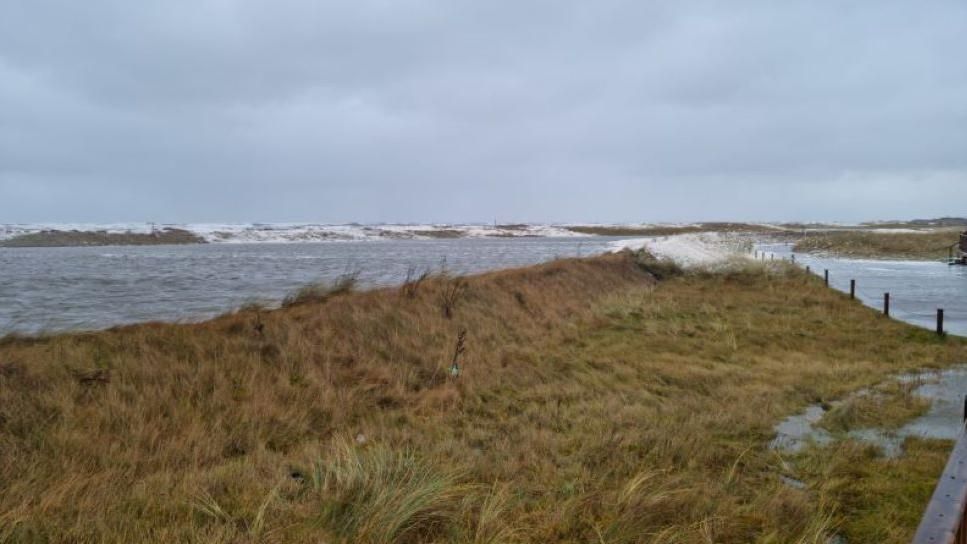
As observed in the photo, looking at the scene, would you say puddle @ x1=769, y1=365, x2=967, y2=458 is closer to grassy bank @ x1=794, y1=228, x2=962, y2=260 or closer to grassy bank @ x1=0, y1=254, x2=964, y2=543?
grassy bank @ x1=0, y1=254, x2=964, y2=543

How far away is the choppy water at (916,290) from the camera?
18.5 metres

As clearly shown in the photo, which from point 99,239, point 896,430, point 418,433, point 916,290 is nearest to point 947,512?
point 418,433

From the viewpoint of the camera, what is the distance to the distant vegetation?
70125mm

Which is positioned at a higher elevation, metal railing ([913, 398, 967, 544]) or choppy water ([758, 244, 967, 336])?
metal railing ([913, 398, 967, 544])

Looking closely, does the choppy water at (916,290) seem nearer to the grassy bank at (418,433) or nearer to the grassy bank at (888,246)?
the grassy bank at (418,433)

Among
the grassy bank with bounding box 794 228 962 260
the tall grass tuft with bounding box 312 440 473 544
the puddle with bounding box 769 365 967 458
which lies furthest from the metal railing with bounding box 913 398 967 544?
the grassy bank with bounding box 794 228 962 260

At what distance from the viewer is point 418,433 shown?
7449mm

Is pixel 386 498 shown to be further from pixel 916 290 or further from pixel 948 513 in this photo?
pixel 916 290

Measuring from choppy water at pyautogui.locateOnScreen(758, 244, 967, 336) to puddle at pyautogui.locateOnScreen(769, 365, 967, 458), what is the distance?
7180 millimetres

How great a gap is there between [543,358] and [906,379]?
615cm

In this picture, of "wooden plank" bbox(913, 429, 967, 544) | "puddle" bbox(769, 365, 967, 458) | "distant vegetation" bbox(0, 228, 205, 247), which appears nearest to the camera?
"wooden plank" bbox(913, 429, 967, 544)

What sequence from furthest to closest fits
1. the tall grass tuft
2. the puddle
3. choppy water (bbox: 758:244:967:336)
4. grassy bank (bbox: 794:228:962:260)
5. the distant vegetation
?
the distant vegetation → grassy bank (bbox: 794:228:962:260) → choppy water (bbox: 758:244:967:336) → the puddle → the tall grass tuft

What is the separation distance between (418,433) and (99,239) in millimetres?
82231

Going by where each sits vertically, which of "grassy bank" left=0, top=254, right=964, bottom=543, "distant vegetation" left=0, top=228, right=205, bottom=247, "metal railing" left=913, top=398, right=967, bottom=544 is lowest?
"grassy bank" left=0, top=254, right=964, bottom=543
